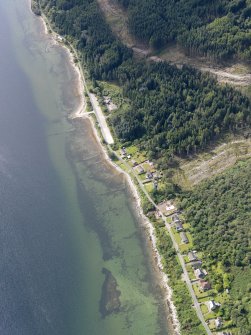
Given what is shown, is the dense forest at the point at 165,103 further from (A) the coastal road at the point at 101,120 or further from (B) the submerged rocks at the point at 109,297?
(B) the submerged rocks at the point at 109,297

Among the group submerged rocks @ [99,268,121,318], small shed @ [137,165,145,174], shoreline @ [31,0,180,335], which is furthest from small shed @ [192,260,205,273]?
small shed @ [137,165,145,174]

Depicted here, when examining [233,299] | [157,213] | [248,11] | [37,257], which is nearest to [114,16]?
[248,11]

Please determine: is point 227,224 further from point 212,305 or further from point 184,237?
point 212,305

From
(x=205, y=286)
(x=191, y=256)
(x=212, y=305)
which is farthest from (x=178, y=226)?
(x=212, y=305)

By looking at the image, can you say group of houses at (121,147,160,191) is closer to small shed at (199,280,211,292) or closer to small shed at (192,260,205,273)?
small shed at (192,260,205,273)

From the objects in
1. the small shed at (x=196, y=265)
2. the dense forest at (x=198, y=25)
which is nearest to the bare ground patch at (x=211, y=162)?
the small shed at (x=196, y=265)

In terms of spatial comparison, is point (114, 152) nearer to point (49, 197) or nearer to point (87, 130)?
point (87, 130)
